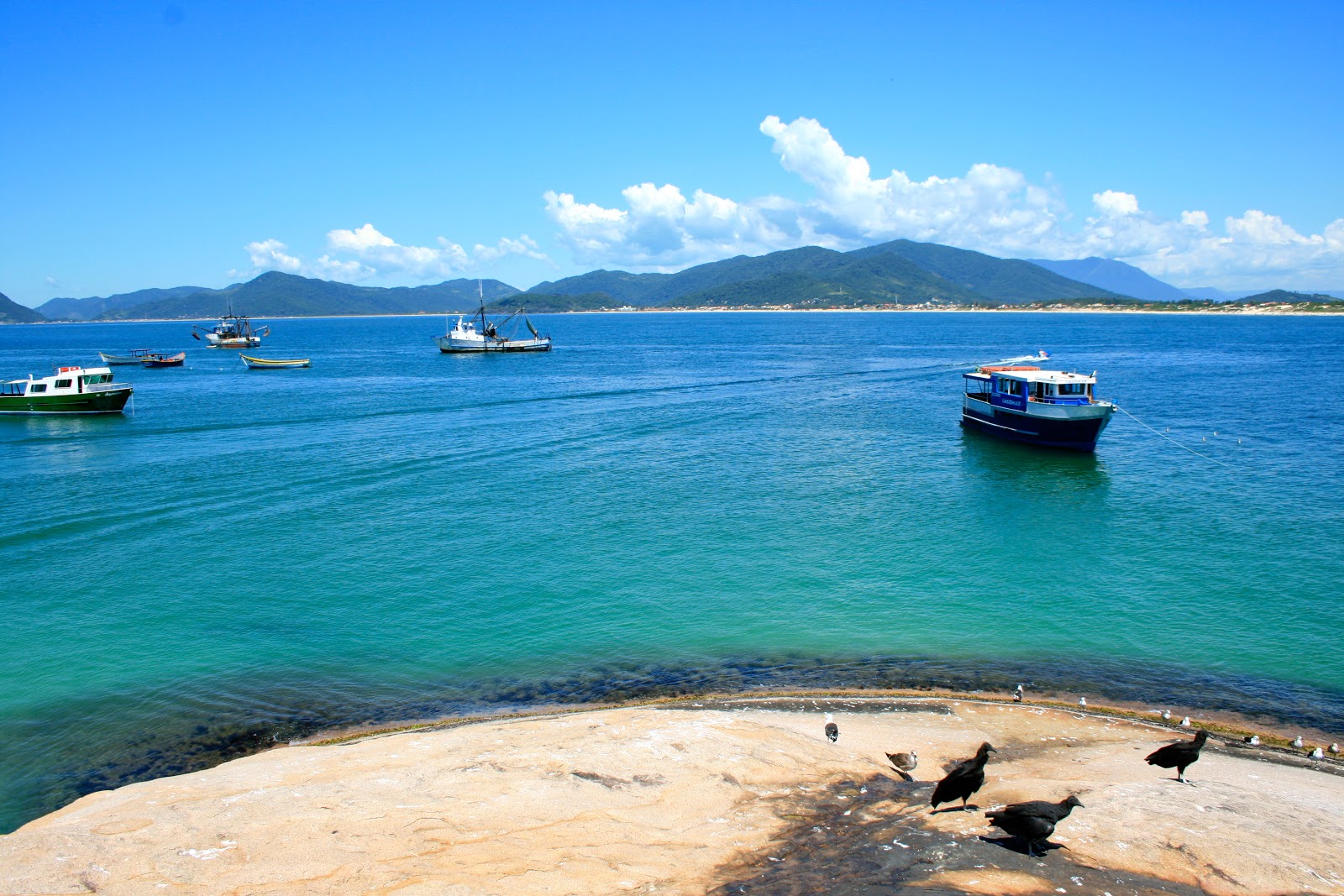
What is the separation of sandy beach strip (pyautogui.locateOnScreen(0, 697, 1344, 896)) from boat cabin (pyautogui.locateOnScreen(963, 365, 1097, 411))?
118 ft

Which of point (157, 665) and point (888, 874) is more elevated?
point (888, 874)

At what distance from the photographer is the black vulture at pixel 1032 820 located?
1092 centimetres

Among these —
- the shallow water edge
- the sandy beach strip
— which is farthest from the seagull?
the shallow water edge

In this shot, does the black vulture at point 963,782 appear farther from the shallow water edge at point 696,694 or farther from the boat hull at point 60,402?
the boat hull at point 60,402

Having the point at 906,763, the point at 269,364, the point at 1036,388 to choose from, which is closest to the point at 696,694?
the point at 906,763

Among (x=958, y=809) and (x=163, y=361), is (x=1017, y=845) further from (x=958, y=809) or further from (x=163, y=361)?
(x=163, y=361)

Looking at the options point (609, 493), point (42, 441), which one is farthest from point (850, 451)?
point (42, 441)

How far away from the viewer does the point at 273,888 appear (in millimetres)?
10109

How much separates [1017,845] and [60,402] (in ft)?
250

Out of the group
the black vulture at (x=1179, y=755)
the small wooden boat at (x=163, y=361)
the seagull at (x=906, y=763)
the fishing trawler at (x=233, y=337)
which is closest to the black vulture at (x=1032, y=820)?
the seagull at (x=906, y=763)

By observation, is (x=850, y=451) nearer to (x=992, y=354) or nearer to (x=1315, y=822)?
(x=1315, y=822)

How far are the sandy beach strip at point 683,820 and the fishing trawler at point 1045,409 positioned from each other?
113 feet

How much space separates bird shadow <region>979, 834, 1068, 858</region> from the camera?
11.1m

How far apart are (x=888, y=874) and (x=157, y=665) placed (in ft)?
67.2
